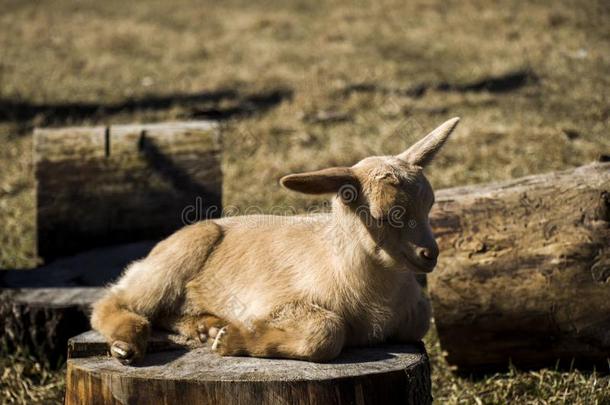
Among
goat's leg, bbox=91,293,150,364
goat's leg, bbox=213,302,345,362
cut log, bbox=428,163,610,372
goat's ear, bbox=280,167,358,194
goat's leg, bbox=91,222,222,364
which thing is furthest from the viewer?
cut log, bbox=428,163,610,372

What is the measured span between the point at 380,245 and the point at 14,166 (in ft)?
21.6

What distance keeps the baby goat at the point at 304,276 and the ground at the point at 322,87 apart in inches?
53.6

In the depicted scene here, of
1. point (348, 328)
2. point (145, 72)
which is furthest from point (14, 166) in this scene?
point (348, 328)

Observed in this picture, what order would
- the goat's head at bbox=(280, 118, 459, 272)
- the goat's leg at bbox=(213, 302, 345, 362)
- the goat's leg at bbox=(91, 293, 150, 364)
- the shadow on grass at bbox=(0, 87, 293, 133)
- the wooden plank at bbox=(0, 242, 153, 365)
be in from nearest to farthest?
the goat's head at bbox=(280, 118, 459, 272) → the goat's leg at bbox=(213, 302, 345, 362) → the goat's leg at bbox=(91, 293, 150, 364) → the wooden plank at bbox=(0, 242, 153, 365) → the shadow on grass at bbox=(0, 87, 293, 133)

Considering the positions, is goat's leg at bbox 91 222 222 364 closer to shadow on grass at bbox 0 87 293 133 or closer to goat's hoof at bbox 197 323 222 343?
goat's hoof at bbox 197 323 222 343

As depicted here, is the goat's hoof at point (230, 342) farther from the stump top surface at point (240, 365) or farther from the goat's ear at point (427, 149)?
the goat's ear at point (427, 149)

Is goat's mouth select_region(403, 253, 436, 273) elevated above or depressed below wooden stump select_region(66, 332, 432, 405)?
above

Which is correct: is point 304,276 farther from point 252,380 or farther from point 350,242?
point 252,380

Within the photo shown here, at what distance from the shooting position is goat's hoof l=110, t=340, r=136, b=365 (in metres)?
3.23

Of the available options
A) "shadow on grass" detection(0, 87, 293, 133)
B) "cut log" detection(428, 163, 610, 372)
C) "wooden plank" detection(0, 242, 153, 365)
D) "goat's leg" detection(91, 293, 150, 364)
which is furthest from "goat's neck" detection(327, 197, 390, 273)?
"shadow on grass" detection(0, 87, 293, 133)

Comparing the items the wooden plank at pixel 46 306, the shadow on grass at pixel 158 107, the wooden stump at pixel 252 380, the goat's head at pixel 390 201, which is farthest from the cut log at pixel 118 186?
the shadow on grass at pixel 158 107

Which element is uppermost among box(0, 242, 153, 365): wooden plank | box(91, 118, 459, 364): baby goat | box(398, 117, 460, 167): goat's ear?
box(398, 117, 460, 167): goat's ear

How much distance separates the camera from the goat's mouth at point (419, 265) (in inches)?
119

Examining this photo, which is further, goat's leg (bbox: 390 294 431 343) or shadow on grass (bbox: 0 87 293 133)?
shadow on grass (bbox: 0 87 293 133)
